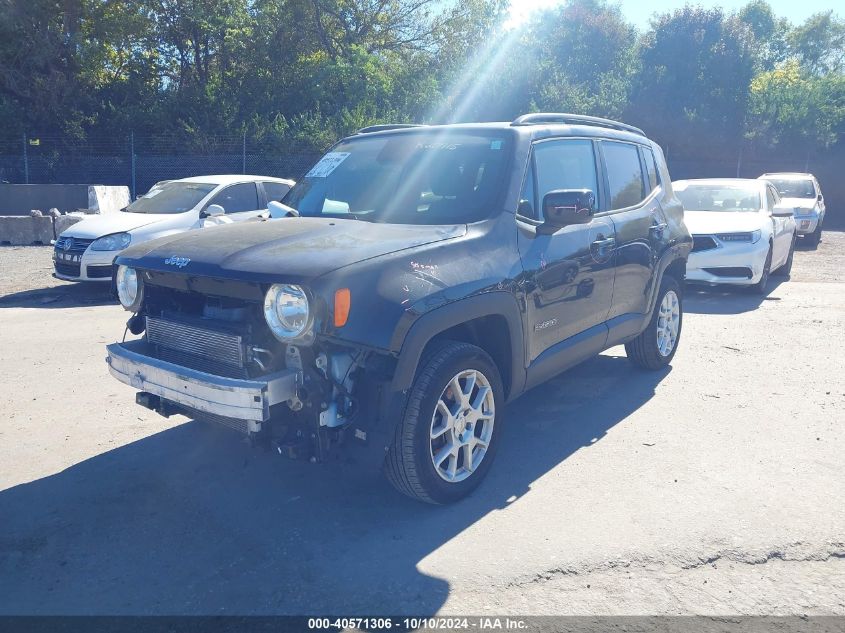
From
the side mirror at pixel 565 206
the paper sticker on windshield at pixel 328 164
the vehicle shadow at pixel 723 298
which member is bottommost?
the vehicle shadow at pixel 723 298

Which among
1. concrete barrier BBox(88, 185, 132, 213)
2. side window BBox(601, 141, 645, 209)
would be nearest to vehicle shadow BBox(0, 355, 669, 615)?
side window BBox(601, 141, 645, 209)

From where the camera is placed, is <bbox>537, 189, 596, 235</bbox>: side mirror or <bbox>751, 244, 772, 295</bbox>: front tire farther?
<bbox>751, 244, 772, 295</bbox>: front tire

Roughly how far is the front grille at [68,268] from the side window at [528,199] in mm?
7340

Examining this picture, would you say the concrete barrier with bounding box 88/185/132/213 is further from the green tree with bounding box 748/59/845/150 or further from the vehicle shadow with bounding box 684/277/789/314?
the green tree with bounding box 748/59/845/150

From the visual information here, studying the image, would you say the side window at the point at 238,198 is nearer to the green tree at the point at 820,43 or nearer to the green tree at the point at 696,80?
the green tree at the point at 696,80

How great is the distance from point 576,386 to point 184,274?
3.54 m

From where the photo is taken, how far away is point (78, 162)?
19.9 metres

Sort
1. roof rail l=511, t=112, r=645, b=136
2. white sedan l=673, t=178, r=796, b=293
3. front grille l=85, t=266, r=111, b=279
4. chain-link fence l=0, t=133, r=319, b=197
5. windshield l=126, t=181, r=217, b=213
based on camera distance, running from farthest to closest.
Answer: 1. chain-link fence l=0, t=133, r=319, b=197
2. windshield l=126, t=181, r=217, b=213
3. white sedan l=673, t=178, r=796, b=293
4. front grille l=85, t=266, r=111, b=279
5. roof rail l=511, t=112, r=645, b=136

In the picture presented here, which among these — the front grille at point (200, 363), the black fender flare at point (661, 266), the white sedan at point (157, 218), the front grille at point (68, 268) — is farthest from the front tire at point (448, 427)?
the front grille at point (68, 268)

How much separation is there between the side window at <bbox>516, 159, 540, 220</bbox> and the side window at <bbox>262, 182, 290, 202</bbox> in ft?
23.2

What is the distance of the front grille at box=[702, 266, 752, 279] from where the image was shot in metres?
10.1

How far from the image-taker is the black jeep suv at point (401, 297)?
3439mm

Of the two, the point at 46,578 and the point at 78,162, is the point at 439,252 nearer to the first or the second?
the point at 46,578

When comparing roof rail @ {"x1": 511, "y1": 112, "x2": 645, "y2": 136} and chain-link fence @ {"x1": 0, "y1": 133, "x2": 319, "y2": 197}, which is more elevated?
roof rail @ {"x1": 511, "y1": 112, "x2": 645, "y2": 136}
